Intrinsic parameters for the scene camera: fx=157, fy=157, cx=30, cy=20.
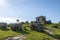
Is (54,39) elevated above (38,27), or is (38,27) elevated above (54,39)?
(38,27)

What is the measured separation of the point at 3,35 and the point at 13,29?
10818 mm

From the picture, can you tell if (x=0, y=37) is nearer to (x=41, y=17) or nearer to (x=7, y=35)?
(x=7, y=35)

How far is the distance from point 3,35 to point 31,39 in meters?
10.9

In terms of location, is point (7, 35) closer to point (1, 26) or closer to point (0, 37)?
point (0, 37)

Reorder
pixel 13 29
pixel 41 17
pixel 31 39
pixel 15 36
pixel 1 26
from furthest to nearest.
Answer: pixel 41 17
pixel 1 26
pixel 13 29
pixel 15 36
pixel 31 39

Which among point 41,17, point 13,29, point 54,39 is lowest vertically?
point 54,39

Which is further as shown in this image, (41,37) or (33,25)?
(33,25)

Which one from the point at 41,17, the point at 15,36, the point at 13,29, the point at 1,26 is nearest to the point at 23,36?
the point at 15,36

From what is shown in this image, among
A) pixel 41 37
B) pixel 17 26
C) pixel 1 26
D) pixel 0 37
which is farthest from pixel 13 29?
pixel 41 37

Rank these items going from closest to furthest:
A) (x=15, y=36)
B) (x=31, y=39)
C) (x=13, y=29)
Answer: (x=31, y=39) → (x=15, y=36) → (x=13, y=29)

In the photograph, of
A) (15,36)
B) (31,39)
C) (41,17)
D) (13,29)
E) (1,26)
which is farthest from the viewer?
(41,17)

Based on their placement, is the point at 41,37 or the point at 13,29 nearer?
the point at 41,37

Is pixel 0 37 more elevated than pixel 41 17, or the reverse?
pixel 41 17

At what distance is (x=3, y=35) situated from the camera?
55375 millimetres
